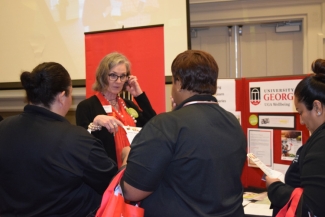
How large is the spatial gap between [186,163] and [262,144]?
4.56ft

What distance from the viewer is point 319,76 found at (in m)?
1.52

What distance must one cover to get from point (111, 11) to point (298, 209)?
9.14 ft

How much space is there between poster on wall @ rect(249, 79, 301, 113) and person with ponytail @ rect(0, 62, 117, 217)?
4.43 feet

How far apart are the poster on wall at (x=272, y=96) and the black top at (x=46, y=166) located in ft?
4.53

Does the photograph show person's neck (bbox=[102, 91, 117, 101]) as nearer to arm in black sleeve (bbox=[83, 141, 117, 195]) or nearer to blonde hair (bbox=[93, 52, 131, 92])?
blonde hair (bbox=[93, 52, 131, 92])

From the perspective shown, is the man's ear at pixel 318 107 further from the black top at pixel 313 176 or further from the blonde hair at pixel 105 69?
the blonde hair at pixel 105 69

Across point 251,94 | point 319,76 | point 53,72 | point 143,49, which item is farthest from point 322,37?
point 53,72

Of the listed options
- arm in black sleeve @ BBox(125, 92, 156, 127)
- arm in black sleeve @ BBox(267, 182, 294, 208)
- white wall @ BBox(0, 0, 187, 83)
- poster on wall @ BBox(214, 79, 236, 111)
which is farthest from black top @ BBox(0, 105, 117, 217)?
white wall @ BBox(0, 0, 187, 83)

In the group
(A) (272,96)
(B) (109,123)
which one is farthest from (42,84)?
(A) (272,96)

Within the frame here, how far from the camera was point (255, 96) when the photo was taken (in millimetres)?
2545

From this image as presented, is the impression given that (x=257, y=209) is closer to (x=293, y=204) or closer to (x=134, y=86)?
(x=293, y=204)

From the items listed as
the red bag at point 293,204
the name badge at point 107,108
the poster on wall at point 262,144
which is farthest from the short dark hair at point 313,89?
the name badge at point 107,108

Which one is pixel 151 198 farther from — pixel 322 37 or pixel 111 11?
pixel 322 37

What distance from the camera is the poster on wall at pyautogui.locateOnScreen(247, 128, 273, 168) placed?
8.18 ft
